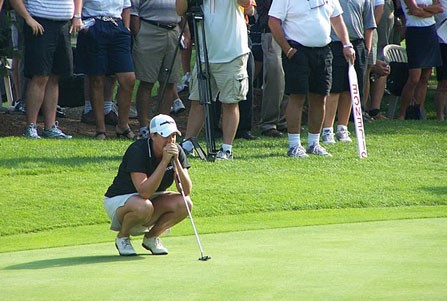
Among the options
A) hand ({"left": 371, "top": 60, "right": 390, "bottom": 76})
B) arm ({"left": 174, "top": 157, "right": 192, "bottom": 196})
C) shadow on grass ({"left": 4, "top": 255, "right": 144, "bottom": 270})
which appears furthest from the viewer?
hand ({"left": 371, "top": 60, "right": 390, "bottom": 76})

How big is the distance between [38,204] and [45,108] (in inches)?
117

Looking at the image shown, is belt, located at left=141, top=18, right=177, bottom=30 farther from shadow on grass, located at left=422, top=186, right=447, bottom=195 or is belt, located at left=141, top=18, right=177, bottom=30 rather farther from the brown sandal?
shadow on grass, located at left=422, top=186, right=447, bottom=195

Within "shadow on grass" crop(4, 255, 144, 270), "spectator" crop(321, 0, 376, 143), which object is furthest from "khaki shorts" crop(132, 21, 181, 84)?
"shadow on grass" crop(4, 255, 144, 270)

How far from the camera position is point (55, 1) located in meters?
13.1

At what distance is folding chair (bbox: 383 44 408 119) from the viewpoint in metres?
17.4

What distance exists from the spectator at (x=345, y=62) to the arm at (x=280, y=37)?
110 centimetres

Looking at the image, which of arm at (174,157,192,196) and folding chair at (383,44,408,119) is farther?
folding chair at (383,44,408,119)

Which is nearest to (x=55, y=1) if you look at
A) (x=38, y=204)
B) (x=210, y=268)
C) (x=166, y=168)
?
(x=38, y=204)

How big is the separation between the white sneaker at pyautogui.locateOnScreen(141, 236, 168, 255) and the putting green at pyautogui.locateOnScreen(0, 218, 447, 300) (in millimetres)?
78

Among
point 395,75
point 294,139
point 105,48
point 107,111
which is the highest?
point 105,48

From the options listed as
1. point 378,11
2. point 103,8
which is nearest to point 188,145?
point 103,8

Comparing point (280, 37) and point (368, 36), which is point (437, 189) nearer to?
point (280, 37)

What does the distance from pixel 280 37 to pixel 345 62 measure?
52.3 inches

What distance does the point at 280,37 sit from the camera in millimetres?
12789
